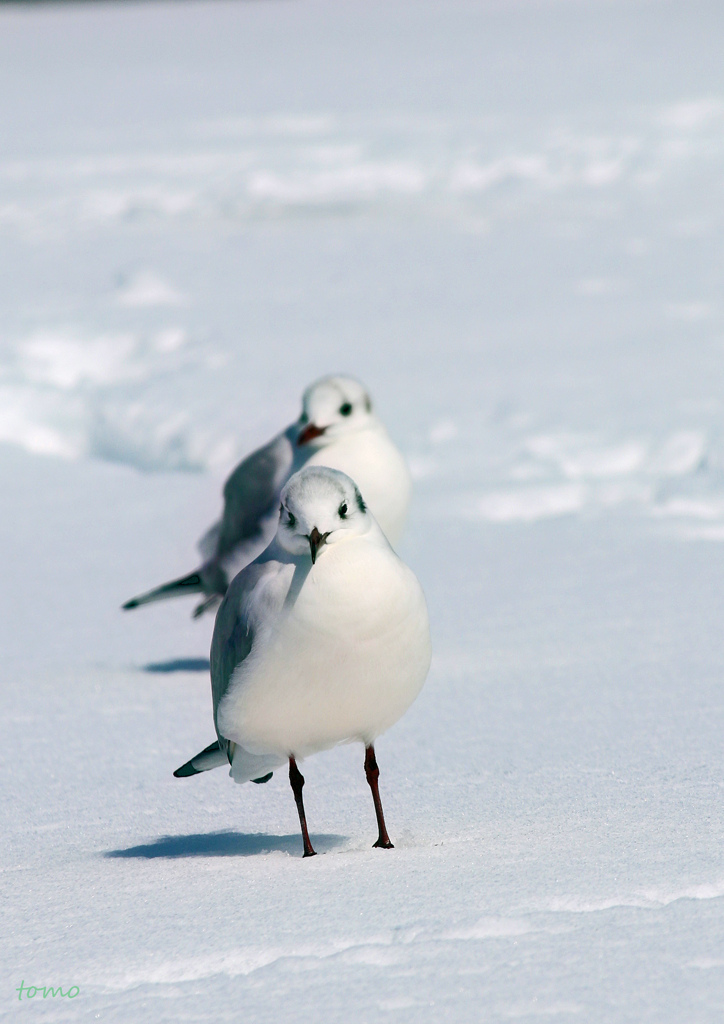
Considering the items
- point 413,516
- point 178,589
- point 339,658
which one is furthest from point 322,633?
point 413,516

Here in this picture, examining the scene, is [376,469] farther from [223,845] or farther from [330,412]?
[223,845]

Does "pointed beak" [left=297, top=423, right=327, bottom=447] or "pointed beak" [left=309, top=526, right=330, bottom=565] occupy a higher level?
"pointed beak" [left=297, top=423, right=327, bottom=447]

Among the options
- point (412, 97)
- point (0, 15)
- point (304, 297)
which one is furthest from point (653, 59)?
point (0, 15)

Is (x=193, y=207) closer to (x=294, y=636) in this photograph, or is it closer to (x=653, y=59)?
(x=653, y=59)

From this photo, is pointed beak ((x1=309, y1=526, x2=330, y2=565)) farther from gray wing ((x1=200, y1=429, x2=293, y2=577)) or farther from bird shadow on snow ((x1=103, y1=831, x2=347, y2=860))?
gray wing ((x1=200, y1=429, x2=293, y2=577))

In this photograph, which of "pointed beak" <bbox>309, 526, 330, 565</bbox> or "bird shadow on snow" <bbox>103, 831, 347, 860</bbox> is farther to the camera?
"bird shadow on snow" <bbox>103, 831, 347, 860</bbox>

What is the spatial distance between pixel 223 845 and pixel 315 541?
680mm

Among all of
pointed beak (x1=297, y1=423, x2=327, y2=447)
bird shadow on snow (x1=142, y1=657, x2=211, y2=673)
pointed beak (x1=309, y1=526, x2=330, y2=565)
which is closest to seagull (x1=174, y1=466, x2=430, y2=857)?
pointed beak (x1=309, y1=526, x2=330, y2=565)

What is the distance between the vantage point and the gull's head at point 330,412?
427 cm

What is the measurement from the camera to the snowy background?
2.01 metres

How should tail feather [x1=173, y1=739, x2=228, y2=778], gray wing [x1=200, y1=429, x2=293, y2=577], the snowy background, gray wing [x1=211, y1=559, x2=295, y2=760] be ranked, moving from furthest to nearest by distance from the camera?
gray wing [x1=200, y1=429, x2=293, y2=577]
tail feather [x1=173, y1=739, x2=228, y2=778]
gray wing [x1=211, y1=559, x2=295, y2=760]
the snowy background

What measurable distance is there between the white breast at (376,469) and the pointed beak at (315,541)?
167 cm

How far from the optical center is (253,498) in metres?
4.43

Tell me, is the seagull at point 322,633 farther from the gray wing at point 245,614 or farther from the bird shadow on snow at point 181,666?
the bird shadow on snow at point 181,666
